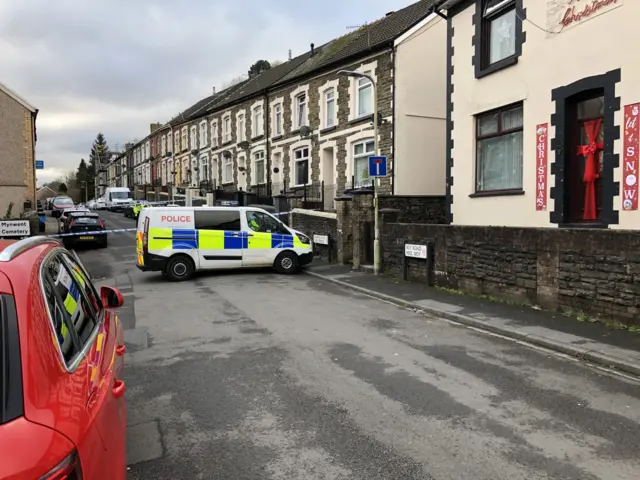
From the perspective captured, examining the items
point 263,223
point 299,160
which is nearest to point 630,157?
point 263,223

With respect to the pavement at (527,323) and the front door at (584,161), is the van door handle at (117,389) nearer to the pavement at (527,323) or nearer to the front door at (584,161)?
the pavement at (527,323)

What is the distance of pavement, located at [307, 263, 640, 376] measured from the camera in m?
6.71

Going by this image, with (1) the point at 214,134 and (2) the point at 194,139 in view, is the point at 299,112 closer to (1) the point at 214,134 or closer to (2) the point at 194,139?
(1) the point at 214,134

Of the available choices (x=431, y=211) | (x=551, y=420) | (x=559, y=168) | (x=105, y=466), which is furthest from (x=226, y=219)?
(x=105, y=466)

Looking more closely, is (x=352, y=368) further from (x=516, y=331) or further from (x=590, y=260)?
(x=590, y=260)

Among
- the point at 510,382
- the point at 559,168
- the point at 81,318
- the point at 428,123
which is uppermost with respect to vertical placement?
the point at 428,123

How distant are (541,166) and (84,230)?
1949 centimetres

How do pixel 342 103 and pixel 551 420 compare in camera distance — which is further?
pixel 342 103

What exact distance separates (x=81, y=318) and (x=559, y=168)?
10.2m

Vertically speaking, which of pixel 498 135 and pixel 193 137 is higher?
pixel 193 137

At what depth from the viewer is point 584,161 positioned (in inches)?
412

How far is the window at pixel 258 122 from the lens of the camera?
3053 centimetres

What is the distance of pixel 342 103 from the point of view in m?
22.3

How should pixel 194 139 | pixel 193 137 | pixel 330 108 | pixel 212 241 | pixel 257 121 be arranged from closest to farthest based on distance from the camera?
pixel 212 241
pixel 330 108
pixel 257 121
pixel 194 139
pixel 193 137
